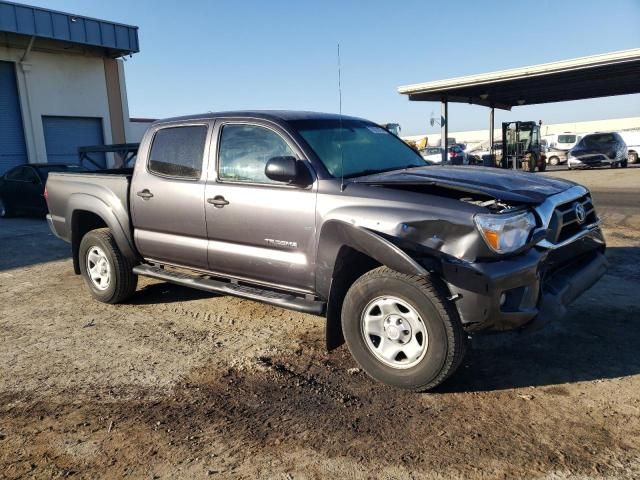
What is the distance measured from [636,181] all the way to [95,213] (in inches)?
685

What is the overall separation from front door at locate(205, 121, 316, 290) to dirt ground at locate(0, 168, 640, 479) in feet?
2.20

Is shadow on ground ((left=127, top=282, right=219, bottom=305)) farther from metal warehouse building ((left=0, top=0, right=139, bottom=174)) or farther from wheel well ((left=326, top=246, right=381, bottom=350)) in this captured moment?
metal warehouse building ((left=0, top=0, right=139, bottom=174))

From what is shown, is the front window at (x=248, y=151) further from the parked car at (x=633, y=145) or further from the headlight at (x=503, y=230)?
the parked car at (x=633, y=145)

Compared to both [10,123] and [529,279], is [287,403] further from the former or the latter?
[10,123]

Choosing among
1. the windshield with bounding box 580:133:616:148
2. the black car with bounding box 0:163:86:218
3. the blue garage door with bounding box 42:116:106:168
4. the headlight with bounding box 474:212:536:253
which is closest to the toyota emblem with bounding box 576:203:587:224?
the headlight with bounding box 474:212:536:253

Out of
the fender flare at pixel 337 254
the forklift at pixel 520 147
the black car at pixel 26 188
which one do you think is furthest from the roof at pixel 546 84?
the fender flare at pixel 337 254

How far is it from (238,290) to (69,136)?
18843 millimetres

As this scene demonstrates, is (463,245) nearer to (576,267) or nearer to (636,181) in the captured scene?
(576,267)

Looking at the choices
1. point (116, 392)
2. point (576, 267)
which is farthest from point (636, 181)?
point (116, 392)

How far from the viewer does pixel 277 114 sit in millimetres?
4332

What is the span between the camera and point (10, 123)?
1830 cm

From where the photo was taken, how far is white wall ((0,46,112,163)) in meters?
18.5

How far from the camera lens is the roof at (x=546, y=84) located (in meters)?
15.9

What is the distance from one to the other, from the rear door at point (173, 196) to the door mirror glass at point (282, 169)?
3.25 feet
